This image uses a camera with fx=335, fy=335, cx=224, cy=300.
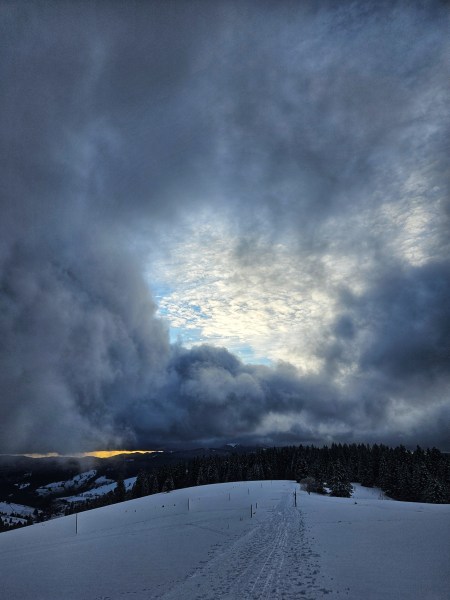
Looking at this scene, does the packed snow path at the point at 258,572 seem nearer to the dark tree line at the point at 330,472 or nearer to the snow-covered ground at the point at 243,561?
the snow-covered ground at the point at 243,561

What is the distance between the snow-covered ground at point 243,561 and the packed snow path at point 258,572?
1.8 inches

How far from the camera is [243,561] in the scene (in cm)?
1834

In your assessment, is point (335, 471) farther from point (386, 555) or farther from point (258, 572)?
point (258, 572)

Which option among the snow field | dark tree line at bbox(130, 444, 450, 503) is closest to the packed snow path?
the snow field

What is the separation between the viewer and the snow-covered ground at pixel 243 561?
13823 mm

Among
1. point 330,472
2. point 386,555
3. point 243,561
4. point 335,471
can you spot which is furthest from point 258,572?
point 330,472

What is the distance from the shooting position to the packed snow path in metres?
13.5

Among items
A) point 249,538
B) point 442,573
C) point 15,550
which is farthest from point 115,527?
point 442,573

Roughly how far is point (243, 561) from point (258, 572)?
2.54 meters

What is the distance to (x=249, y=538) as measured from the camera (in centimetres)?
2491

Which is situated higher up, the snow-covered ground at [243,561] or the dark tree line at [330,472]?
the snow-covered ground at [243,561]

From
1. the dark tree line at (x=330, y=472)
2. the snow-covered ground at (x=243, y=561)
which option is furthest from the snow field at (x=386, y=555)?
the dark tree line at (x=330, y=472)

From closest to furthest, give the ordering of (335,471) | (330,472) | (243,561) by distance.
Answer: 1. (243,561)
2. (335,471)
3. (330,472)

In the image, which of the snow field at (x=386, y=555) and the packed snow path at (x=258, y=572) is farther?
the packed snow path at (x=258, y=572)
